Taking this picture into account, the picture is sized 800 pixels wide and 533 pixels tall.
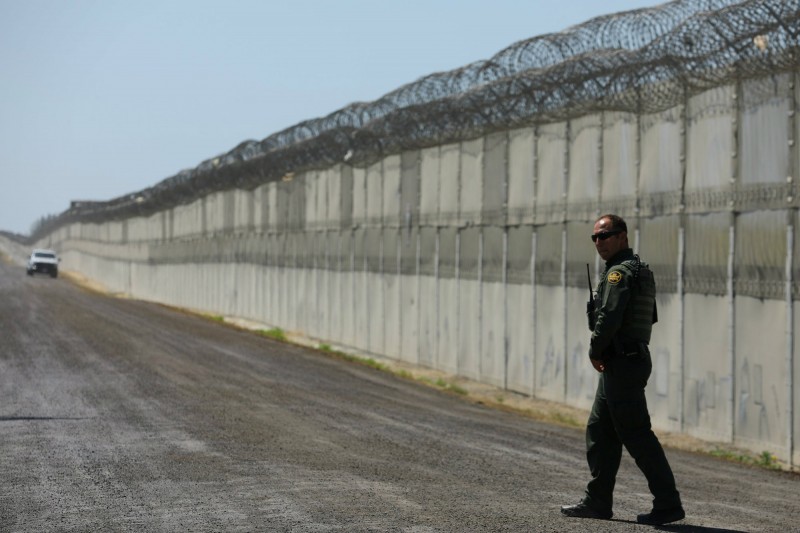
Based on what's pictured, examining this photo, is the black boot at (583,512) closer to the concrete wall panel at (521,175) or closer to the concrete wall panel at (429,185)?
the concrete wall panel at (521,175)

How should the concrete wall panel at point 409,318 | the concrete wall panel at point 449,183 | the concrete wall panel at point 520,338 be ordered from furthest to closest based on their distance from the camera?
the concrete wall panel at point 409,318, the concrete wall panel at point 449,183, the concrete wall panel at point 520,338

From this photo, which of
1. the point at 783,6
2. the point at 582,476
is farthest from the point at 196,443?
the point at 783,6

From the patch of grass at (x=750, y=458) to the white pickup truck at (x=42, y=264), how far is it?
7225 centimetres

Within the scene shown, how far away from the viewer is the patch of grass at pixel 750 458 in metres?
12.9

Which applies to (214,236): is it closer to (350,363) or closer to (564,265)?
(350,363)

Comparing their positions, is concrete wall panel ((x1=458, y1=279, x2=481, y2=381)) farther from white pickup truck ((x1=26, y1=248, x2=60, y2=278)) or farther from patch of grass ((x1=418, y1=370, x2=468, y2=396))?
white pickup truck ((x1=26, y1=248, x2=60, y2=278))

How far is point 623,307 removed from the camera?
24.8 ft

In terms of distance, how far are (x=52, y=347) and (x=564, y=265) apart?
392 inches

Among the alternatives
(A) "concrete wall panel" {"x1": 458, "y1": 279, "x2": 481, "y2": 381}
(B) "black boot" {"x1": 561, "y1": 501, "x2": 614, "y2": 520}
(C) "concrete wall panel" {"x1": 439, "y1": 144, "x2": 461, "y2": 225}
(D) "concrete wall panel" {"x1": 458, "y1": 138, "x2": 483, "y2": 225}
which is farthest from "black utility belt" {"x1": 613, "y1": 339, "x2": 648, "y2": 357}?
(C) "concrete wall panel" {"x1": 439, "y1": 144, "x2": 461, "y2": 225}

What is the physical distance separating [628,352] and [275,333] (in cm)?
2634

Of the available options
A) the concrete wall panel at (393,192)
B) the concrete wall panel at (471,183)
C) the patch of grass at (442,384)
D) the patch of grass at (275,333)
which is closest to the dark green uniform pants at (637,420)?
the patch of grass at (442,384)

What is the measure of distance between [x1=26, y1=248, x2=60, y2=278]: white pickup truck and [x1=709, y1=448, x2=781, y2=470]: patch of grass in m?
72.2

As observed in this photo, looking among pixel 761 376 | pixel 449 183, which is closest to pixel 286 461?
pixel 761 376

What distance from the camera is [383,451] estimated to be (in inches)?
467
